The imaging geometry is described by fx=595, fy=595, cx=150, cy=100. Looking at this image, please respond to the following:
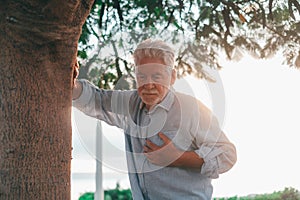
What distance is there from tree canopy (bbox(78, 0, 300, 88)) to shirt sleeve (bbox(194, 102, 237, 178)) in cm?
128

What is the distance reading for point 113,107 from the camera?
2.05 meters

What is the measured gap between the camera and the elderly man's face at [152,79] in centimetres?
193

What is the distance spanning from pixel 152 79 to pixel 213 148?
0.30 m

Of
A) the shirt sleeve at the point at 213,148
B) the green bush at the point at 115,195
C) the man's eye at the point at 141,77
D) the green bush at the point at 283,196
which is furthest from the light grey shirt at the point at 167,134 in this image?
the green bush at the point at 283,196

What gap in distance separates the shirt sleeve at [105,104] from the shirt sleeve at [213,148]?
28 cm

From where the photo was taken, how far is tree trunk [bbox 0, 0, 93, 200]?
1638 millimetres

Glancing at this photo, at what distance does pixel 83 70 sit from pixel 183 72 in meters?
0.69

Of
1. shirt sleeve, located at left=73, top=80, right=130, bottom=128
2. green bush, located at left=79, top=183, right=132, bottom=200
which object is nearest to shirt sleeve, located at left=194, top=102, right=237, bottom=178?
shirt sleeve, located at left=73, top=80, right=130, bottom=128

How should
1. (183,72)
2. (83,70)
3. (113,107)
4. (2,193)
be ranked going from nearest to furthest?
(2,193)
(113,107)
(83,70)
(183,72)

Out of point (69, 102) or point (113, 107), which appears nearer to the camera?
point (69, 102)

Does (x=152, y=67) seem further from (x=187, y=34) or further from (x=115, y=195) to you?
(x=115, y=195)

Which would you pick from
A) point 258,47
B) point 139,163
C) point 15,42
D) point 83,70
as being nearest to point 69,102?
point 15,42

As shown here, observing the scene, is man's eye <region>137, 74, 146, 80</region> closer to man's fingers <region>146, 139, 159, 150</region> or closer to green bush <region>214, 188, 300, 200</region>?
man's fingers <region>146, 139, 159, 150</region>

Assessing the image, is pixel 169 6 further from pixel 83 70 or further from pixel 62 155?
pixel 62 155
